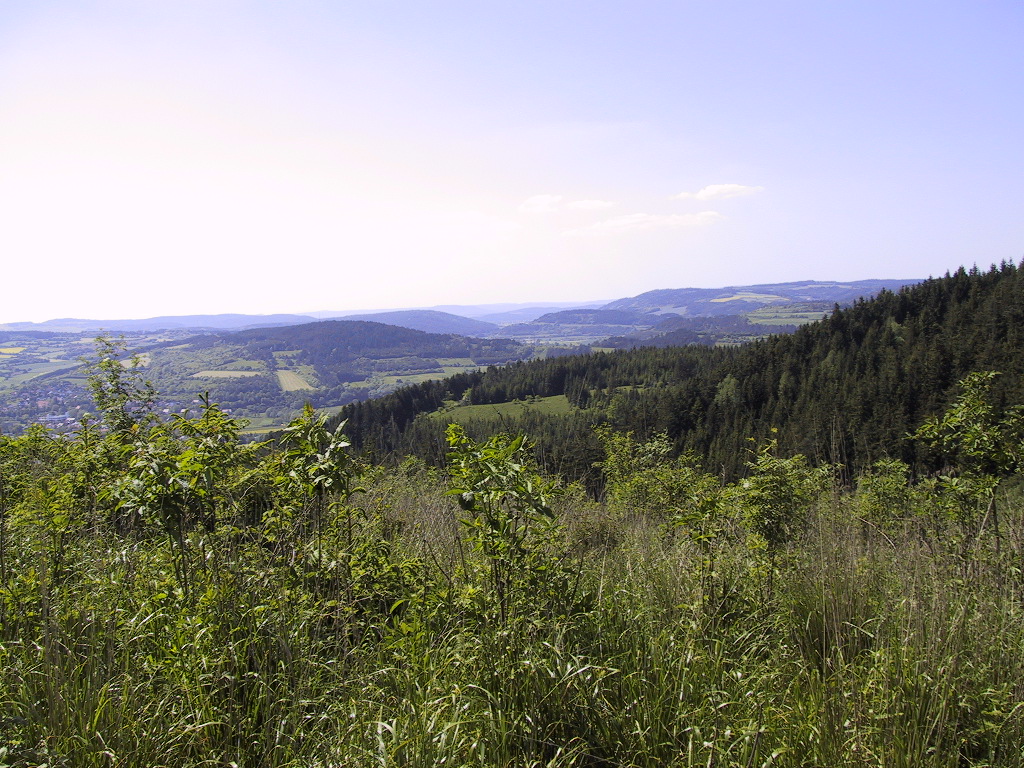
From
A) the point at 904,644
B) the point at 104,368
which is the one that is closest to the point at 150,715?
the point at 904,644

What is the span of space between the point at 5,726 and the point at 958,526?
8.30 m

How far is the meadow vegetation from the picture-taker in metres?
2.55

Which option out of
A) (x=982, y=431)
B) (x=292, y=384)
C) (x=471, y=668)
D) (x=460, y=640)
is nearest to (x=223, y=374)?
(x=292, y=384)

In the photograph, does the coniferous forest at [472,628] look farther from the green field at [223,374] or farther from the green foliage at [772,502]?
the green field at [223,374]

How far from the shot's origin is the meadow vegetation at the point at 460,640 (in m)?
2.55

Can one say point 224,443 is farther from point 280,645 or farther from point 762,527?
point 762,527

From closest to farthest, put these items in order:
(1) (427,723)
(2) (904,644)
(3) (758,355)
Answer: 1. (1) (427,723)
2. (2) (904,644)
3. (3) (758,355)

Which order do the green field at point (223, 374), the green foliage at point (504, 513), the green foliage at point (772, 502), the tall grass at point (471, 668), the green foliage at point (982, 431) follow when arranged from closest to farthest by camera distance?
the tall grass at point (471, 668) < the green foliage at point (504, 513) < the green foliage at point (772, 502) < the green foliage at point (982, 431) < the green field at point (223, 374)

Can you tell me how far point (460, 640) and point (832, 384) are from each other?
9039cm

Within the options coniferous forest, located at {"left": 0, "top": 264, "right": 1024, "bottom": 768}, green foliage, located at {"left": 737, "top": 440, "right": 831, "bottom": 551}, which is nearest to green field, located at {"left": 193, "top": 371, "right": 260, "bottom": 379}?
coniferous forest, located at {"left": 0, "top": 264, "right": 1024, "bottom": 768}

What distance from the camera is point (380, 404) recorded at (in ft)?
333

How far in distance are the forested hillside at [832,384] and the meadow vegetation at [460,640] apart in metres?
54.1

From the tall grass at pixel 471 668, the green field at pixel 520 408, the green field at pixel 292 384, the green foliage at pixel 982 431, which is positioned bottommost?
the green field at pixel 520 408

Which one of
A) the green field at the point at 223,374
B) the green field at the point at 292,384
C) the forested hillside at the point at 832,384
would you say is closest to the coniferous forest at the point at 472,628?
the forested hillside at the point at 832,384
